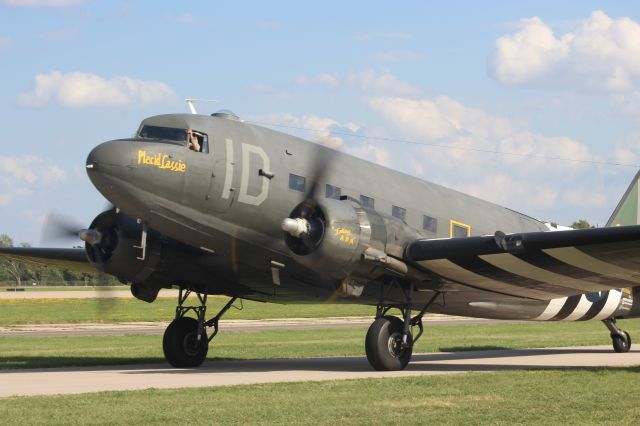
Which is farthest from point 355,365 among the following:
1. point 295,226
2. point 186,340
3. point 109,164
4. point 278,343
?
point 278,343

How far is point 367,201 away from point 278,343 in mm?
12642

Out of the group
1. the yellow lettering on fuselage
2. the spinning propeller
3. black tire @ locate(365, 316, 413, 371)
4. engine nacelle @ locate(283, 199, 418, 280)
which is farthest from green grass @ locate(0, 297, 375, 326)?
the yellow lettering on fuselage

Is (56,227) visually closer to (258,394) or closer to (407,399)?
(258,394)

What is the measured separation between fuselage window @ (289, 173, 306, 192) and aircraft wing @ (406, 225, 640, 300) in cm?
250

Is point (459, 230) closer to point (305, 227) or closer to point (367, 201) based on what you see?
point (367, 201)

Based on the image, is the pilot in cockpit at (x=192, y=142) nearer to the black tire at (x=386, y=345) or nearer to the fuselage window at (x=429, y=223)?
the black tire at (x=386, y=345)

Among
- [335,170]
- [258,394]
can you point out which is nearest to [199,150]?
[335,170]

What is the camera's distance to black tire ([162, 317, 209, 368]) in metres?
21.2

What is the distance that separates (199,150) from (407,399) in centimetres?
640

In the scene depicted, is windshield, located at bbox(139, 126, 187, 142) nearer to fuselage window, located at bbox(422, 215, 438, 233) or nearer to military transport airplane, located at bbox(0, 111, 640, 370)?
military transport airplane, located at bbox(0, 111, 640, 370)

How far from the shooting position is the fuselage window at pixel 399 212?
804 inches

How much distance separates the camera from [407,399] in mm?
14000

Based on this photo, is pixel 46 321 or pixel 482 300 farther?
pixel 46 321

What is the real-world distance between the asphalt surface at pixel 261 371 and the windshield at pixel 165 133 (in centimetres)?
447
